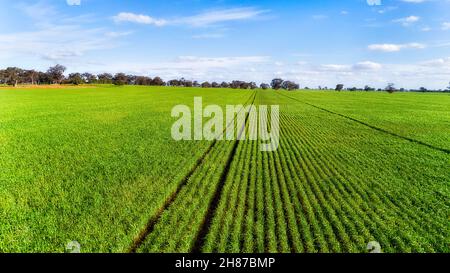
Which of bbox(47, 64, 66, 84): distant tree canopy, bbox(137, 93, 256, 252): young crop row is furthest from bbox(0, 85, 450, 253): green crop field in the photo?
bbox(47, 64, 66, 84): distant tree canopy

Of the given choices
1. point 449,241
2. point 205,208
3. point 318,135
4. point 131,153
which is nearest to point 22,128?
point 131,153

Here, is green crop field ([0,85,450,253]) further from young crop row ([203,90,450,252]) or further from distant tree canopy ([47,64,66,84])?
distant tree canopy ([47,64,66,84])

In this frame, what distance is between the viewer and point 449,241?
9039 millimetres

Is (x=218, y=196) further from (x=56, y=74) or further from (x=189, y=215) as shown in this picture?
(x=56, y=74)

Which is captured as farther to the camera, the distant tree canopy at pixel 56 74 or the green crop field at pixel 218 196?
the distant tree canopy at pixel 56 74

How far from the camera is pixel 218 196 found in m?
12.0

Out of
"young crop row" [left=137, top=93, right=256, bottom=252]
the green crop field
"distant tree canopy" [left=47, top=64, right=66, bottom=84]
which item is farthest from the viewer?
"distant tree canopy" [left=47, top=64, right=66, bottom=84]

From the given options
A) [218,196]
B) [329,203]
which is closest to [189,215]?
[218,196]

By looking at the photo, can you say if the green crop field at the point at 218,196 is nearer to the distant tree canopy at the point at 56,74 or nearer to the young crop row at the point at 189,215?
the young crop row at the point at 189,215

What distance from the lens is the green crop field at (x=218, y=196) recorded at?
8.73m

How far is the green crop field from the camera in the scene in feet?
28.6

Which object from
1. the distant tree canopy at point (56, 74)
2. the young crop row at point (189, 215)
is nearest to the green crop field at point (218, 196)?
the young crop row at point (189, 215)

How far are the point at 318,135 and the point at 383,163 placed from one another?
931 cm
